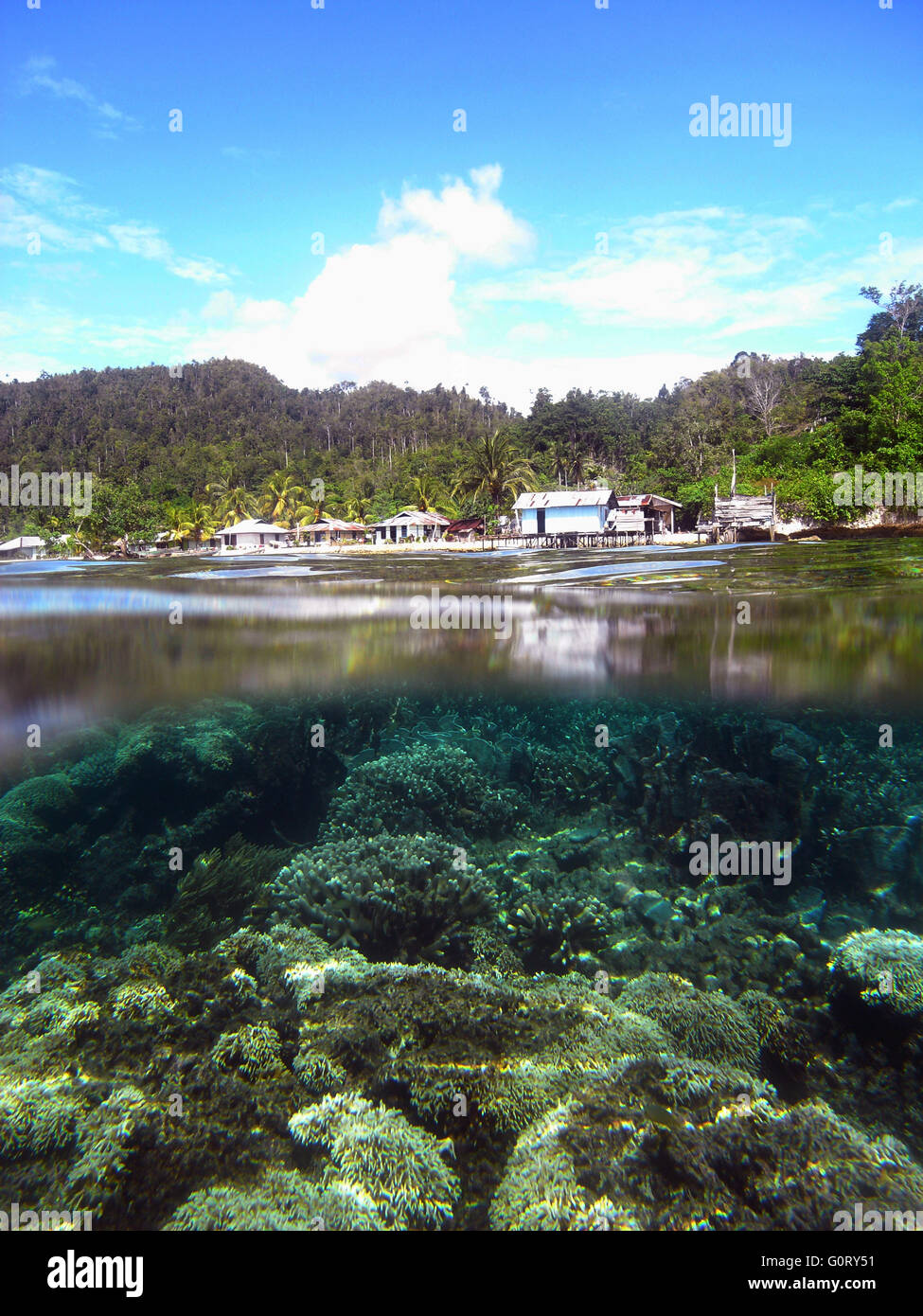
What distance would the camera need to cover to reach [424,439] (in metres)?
54.9

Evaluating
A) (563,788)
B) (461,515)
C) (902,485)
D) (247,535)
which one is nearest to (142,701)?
(563,788)

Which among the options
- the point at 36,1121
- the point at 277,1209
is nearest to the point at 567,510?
the point at 36,1121

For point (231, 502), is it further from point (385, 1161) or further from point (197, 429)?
point (385, 1161)

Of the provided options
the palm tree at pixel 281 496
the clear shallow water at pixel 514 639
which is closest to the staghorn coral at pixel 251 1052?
the clear shallow water at pixel 514 639

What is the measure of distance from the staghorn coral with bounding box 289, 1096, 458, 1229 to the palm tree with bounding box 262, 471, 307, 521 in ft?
95.3

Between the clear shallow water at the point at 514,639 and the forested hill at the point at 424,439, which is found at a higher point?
the forested hill at the point at 424,439

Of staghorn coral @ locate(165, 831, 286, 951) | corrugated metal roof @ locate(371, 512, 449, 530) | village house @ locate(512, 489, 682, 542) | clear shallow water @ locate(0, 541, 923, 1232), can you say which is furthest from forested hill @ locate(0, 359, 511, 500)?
staghorn coral @ locate(165, 831, 286, 951)

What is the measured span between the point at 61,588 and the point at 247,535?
1610 cm

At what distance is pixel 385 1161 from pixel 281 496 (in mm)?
31067

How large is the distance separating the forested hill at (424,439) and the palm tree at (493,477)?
0.09 metres

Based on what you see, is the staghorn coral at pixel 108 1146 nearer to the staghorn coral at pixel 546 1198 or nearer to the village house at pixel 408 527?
the staghorn coral at pixel 546 1198

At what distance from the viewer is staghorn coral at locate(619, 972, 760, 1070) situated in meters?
4.75

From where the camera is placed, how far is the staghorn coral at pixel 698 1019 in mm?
4746

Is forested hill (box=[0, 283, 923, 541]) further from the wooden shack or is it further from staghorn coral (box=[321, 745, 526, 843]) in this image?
staghorn coral (box=[321, 745, 526, 843])
